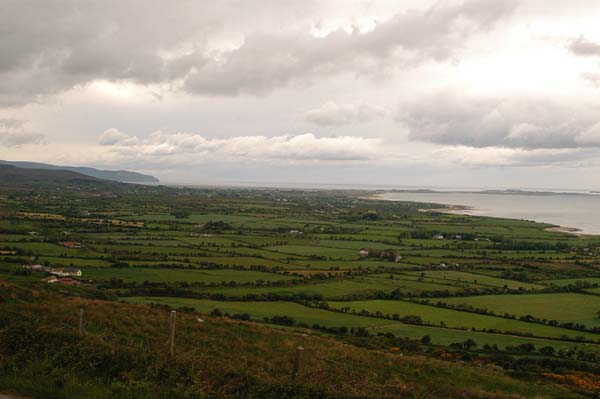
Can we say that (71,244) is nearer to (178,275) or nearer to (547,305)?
(178,275)

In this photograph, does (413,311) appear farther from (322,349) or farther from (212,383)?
(212,383)

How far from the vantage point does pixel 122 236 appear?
87.2m

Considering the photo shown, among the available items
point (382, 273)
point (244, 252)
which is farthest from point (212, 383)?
point (244, 252)

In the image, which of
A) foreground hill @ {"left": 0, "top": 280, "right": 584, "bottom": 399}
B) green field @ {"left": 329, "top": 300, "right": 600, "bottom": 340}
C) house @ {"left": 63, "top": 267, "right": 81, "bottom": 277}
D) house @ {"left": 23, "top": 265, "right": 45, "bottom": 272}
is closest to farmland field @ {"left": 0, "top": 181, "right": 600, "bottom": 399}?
green field @ {"left": 329, "top": 300, "right": 600, "bottom": 340}

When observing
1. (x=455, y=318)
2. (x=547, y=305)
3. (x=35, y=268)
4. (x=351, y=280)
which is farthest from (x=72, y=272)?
(x=547, y=305)

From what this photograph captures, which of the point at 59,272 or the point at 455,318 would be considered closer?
the point at 455,318

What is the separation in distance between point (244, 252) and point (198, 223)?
43.3 m

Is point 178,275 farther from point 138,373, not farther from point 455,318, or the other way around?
point 138,373

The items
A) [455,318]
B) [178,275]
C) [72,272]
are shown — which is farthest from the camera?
[178,275]

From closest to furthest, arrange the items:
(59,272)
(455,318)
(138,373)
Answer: (138,373) < (455,318) < (59,272)

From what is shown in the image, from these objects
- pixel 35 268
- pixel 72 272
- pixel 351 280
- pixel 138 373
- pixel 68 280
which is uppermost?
pixel 138 373

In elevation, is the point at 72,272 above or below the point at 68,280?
below

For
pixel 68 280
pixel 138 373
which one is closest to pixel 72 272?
pixel 68 280

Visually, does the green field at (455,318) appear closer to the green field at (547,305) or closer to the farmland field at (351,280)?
the farmland field at (351,280)
